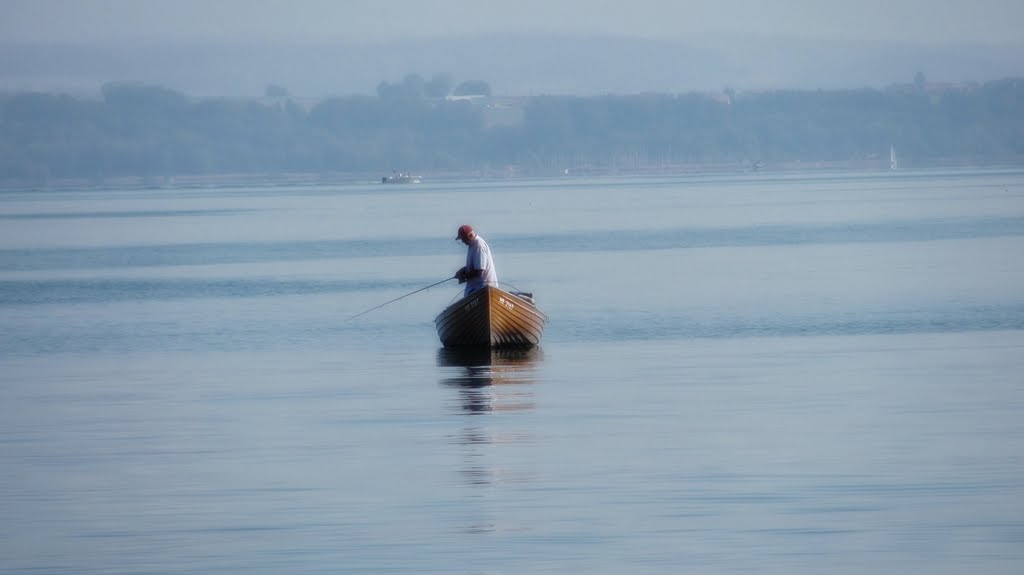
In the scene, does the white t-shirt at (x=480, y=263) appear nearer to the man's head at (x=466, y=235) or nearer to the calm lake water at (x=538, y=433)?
the man's head at (x=466, y=235)

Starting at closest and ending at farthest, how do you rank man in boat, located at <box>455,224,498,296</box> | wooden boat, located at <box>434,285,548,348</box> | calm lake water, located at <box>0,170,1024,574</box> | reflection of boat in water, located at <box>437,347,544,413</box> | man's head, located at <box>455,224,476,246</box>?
calm lake water, located at <box>0,170,1024,574</box> < reflection of boat in water, located at <box>437,347,544,413</box> < man's head, located at <box>455,224,476,246</box> < man in boat, located at <box>455,224,498,296</box> < wooden boat, located at <box>434,285,548,348</box>

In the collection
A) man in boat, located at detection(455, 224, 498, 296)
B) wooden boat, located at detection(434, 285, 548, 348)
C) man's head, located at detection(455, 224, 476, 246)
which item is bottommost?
wooden boat, located at detection(434, 285, 548, 348)

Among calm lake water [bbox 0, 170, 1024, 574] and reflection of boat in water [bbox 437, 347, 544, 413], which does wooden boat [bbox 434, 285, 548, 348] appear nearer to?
Result: reflection of boat in water [bbox 437, 347, 544, 413]

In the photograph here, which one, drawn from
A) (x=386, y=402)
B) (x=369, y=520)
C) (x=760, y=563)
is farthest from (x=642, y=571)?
(x=386, y=402)

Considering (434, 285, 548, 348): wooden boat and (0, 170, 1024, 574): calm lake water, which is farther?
(434, 285, 548, 348): wooden boat

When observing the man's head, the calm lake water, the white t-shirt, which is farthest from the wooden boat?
the man's head

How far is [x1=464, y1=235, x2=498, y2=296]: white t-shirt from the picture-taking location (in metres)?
27.4

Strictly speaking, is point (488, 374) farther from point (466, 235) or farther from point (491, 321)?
point (491, 321)

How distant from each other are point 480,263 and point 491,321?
1270 mm

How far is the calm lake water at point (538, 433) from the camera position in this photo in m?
13.6

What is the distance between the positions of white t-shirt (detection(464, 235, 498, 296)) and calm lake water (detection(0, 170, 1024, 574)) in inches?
44.1

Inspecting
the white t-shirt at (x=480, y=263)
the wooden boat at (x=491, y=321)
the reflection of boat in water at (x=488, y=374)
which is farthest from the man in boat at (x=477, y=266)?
the reflection of boat in water at (x=488, y=374)

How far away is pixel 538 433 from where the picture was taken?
1914cm

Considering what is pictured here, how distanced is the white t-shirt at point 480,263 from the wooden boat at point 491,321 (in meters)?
0.11
